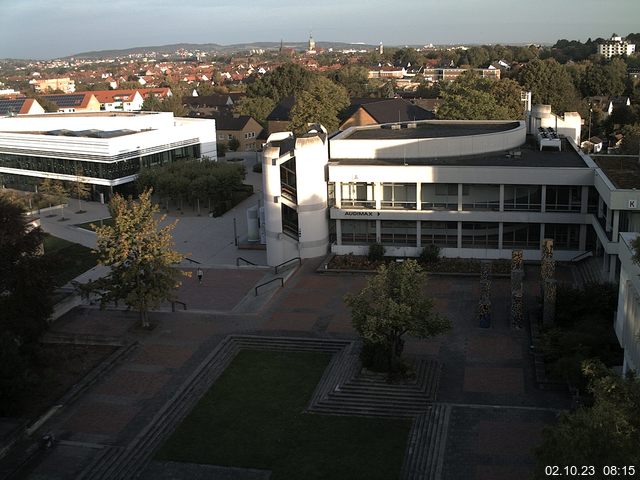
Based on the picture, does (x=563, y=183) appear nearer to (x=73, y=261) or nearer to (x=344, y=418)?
(x=344, y=418)

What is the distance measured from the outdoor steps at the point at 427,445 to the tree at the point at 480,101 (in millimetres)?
44937

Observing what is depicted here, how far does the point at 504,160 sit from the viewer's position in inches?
1558

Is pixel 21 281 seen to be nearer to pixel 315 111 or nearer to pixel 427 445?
pixel 427 445

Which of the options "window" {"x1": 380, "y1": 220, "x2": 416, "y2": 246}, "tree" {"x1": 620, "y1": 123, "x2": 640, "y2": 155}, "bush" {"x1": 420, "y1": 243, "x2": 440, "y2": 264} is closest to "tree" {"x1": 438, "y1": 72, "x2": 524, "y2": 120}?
"tree" {"x1": 620, "y1": 123, "x2": 640, "y2": 155}

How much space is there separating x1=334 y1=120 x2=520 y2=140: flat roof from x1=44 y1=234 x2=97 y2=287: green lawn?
54.3 ft

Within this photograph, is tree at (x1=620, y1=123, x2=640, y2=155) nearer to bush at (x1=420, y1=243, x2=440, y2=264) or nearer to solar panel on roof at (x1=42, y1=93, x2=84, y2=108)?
bush at (x1=420, y1=243, x2=440, y2=264)

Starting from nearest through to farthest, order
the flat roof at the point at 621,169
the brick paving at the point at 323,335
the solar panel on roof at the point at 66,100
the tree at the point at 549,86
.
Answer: the brick paving at the point at 323,335 < the flat roof at the point at 621,169 < the tree at the point at 549,86 < the solar panel on roof at the point at 66,100

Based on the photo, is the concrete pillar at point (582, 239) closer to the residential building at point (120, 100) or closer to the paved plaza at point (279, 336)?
the paved plaza at point (279, 336)

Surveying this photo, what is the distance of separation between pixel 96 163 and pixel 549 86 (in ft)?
191

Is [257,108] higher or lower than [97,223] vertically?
higher

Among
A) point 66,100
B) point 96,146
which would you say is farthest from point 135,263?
point 66,100

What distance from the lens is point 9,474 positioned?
1958 centimetres

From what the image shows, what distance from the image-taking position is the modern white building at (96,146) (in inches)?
2334

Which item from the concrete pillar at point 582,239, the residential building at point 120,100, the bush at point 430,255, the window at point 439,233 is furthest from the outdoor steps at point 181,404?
the residential building at point 120,100
